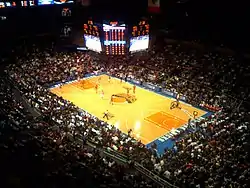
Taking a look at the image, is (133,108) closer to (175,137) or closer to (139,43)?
(175,137)

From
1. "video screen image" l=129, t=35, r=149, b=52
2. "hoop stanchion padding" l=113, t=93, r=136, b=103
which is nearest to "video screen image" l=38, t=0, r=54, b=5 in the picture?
"video screen image" l=129, t=35, r=149, b=52

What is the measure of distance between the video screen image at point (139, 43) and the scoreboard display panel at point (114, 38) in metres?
0.90

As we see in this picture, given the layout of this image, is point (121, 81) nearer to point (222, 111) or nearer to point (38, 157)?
point (222, 111)

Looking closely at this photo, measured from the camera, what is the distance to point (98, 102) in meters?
33.1

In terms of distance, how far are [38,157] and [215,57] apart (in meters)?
26.2

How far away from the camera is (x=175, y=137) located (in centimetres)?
2606

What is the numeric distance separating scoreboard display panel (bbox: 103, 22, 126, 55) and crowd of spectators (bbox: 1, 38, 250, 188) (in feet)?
11.4

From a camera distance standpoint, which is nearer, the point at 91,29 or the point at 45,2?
the point at 91,29

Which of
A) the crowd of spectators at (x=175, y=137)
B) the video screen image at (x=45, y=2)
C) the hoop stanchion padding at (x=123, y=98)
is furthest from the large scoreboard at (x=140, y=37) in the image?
the video screen image at (x=45, y=2)

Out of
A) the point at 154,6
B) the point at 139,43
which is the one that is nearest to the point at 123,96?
the point at 139,43

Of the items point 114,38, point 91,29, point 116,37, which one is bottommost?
point 114,38

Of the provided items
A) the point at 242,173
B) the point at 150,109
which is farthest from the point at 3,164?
the point at 150,109

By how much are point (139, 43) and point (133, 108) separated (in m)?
8.59

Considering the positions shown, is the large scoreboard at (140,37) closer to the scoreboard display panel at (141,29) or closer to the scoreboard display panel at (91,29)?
the scoreboard display panel at (141,29)
